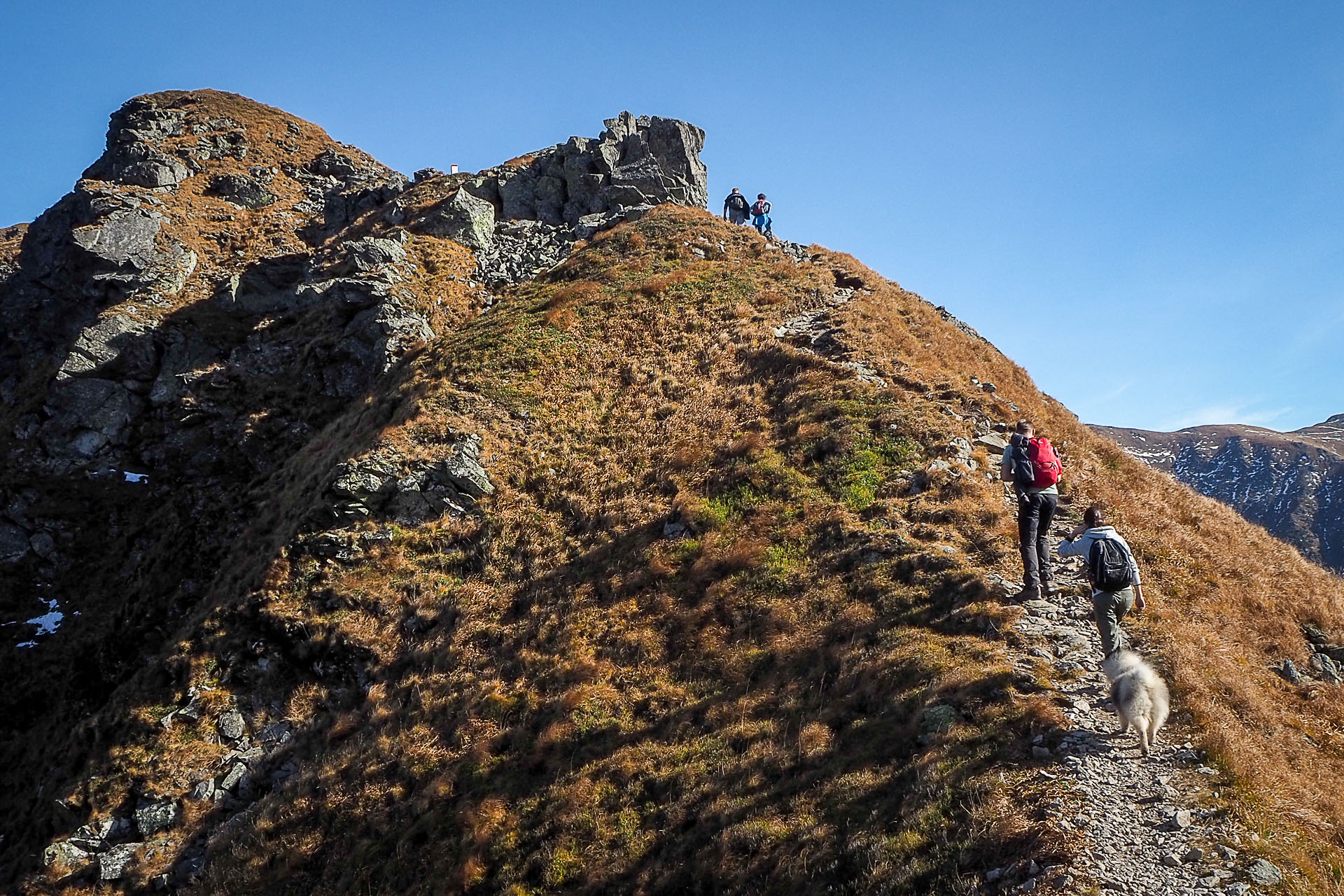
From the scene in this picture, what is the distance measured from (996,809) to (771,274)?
27.1 m

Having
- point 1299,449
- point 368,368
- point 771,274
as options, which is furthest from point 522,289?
point 1299,449

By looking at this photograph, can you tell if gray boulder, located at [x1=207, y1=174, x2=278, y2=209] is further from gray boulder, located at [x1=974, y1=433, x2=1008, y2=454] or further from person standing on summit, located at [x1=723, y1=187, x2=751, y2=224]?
gray boulder, located at [x1=974, y1=433, x2=1008, y2=454]

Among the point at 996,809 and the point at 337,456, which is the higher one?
the point at 337,456

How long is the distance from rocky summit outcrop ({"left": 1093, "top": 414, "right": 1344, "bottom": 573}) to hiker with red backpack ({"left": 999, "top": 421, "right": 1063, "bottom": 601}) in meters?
131

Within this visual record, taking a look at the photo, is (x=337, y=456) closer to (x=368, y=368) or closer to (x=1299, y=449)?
(x=368, y=368)

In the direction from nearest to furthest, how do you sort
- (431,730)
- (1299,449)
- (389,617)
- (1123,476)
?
(431,730)
(389,617)
(1123,476)
(1299,449)

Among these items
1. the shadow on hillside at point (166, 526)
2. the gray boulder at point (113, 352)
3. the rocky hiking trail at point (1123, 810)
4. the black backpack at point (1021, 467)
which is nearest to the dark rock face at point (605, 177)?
the shadow on hillside at point (166, 526)

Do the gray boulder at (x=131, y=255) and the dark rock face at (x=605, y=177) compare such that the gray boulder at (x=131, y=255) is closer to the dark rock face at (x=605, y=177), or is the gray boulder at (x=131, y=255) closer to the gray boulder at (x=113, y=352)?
the gray boulder at (x=113, y=352)

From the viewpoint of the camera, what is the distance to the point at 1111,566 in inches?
397

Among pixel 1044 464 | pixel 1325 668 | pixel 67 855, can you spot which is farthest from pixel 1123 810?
pixel 67 855

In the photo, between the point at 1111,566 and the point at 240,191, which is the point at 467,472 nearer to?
the point at 1111,566

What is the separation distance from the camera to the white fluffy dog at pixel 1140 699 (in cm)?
861

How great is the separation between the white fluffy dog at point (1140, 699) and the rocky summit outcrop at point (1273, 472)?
135m

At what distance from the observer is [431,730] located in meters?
14.0
